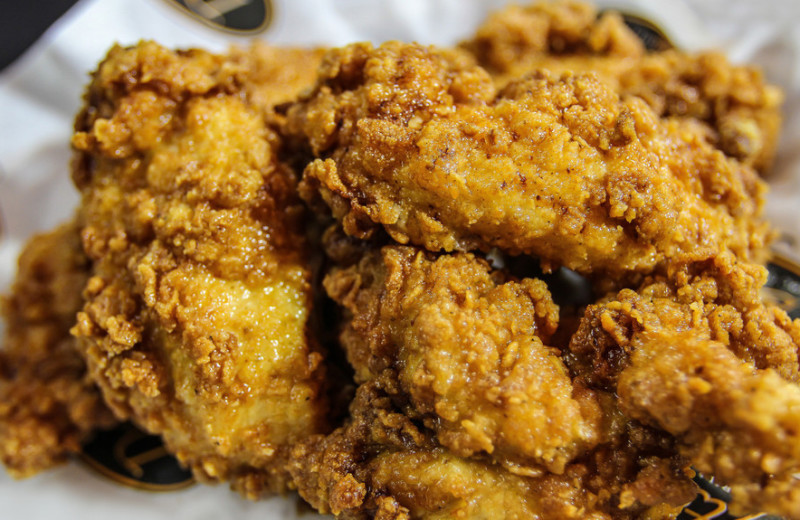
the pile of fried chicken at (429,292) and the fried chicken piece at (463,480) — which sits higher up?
the pile of fried chicken at (429,292)

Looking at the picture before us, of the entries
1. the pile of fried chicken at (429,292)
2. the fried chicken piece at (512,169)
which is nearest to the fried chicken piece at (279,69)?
the pile of fried chicken at (429,292)

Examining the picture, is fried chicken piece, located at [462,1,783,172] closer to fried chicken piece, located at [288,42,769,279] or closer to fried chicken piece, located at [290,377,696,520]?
fried chicken piece, located at [288,42,769,279]

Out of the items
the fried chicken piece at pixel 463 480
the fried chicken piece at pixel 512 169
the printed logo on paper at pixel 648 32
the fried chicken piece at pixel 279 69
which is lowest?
the fried chicken piece at pixel 463 480

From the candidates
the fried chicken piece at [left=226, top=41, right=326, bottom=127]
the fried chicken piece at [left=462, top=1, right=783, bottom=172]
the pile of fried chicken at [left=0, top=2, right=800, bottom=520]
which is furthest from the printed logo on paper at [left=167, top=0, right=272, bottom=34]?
the pile of fried chicken at [left=0, top=2, right=800, bottom=520]

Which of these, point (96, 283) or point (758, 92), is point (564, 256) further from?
point (758, 92)

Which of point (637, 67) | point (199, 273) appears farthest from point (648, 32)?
point (199, 273)

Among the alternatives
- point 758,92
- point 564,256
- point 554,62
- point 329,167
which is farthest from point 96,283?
point 758,92

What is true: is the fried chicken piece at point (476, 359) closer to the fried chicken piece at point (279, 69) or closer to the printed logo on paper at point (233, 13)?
the fried chicken piece at point (279, 69)
